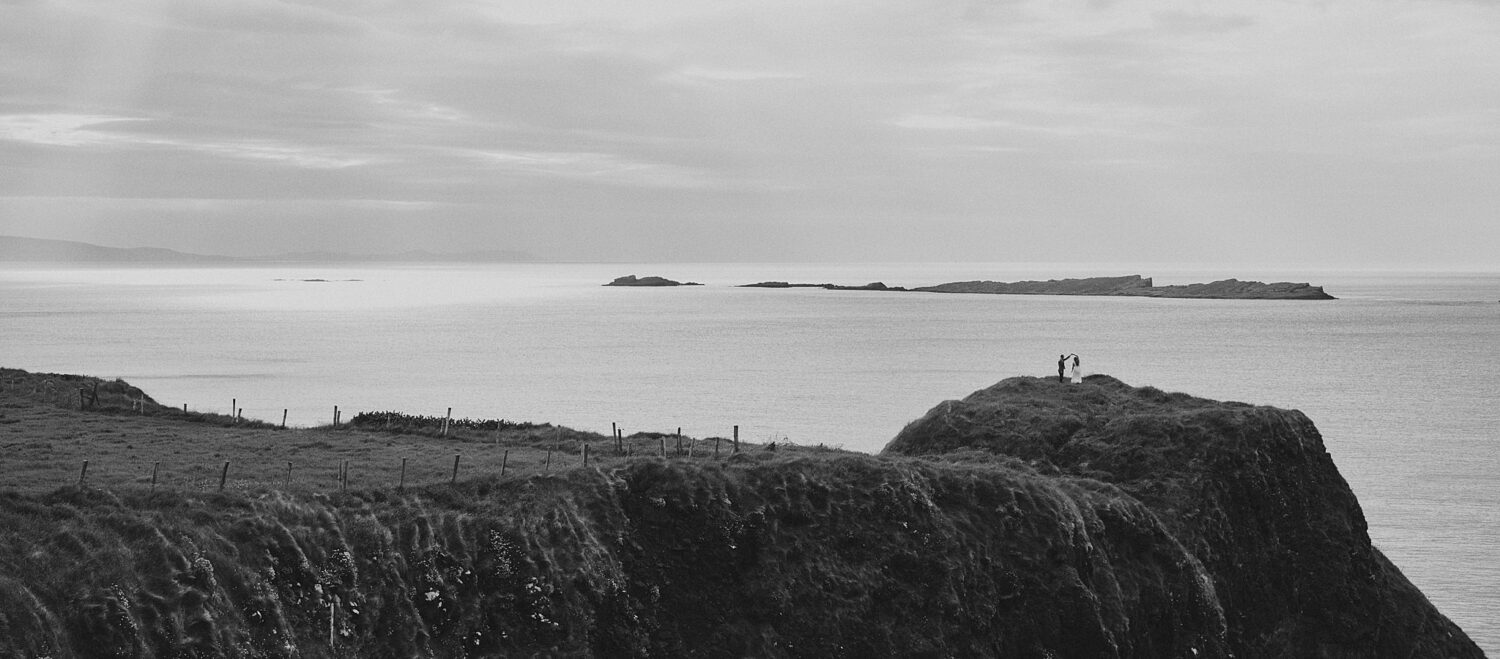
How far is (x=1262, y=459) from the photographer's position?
3684 cm

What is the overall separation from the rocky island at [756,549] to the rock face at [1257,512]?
8 centimetres

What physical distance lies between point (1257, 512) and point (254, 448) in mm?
31461

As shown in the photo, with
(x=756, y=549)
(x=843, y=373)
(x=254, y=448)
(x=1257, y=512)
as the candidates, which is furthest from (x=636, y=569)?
(x=843, y=373)

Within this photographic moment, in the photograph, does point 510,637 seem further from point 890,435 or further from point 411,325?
point 411,325

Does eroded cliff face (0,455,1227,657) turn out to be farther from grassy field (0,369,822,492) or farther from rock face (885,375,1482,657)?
grassy field (0,369,822,492)

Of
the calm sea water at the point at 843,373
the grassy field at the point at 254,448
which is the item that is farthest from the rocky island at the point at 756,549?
the calm sea water at the point at 843,373

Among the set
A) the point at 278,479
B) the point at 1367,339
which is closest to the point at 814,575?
the point at 278,479

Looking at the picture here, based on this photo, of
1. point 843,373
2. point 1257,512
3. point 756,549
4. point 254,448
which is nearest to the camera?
point 756,549

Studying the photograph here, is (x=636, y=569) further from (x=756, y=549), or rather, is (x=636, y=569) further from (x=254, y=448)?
(x=254, y=448)

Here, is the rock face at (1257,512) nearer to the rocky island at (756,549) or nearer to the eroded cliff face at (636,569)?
the rocky island at (756,549)

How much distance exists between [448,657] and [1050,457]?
20.6 metres

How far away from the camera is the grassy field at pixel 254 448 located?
30359mm

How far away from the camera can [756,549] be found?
1166 inches

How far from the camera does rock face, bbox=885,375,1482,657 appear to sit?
114 feet
